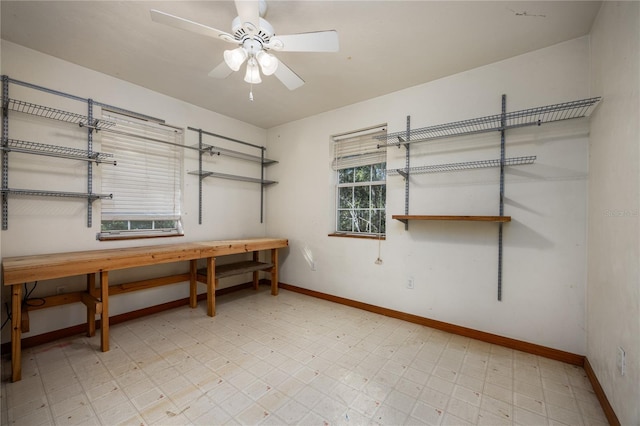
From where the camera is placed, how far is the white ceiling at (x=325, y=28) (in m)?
1.78

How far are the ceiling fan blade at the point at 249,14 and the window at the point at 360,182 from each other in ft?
6.17

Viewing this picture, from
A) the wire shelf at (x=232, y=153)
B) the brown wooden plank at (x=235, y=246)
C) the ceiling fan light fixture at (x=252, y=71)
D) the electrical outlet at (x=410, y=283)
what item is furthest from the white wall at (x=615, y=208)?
the wire shelf at (x=232, y=153)

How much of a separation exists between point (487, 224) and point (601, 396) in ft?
4.37

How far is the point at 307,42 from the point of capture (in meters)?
1.65

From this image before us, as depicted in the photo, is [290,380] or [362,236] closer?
[290,380]

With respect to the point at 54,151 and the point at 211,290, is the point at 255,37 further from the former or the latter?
the point at 211,290

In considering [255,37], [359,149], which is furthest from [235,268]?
[255,37]

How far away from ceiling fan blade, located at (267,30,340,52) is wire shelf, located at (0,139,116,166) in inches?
80.5

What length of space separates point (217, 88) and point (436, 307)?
3.36 metres

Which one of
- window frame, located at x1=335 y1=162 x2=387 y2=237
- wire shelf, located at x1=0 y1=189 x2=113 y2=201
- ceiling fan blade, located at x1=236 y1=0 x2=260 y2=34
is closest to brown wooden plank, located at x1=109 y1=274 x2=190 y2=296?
wire shelf, located at x1=0 y1=189 x2=113 y2=201

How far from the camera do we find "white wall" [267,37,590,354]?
2.11 m

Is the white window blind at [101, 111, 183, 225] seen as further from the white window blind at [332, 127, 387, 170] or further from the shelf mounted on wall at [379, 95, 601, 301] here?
the shelf mounted on wall at [379, 95, 601, 301]

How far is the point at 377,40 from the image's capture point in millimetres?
2098

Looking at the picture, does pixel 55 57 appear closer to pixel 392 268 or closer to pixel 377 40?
pixel 377 40
